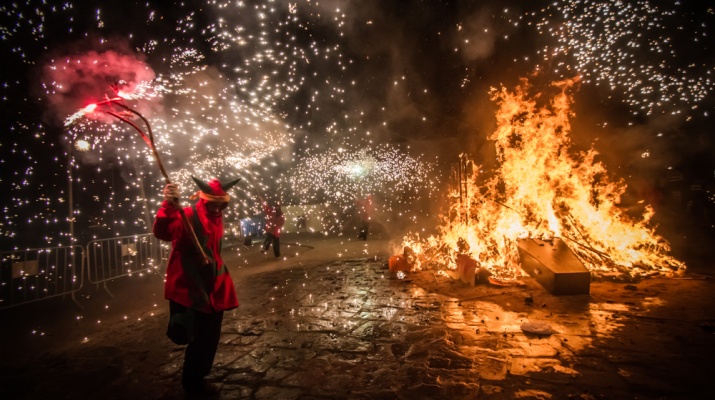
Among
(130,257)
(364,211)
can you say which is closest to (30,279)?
(130,257)

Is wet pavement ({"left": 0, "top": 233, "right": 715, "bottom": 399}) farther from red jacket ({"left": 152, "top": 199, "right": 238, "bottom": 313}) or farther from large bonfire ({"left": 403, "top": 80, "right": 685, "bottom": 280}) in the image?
large bonfire ({"left": 403, "top": 80, "right": 685, "bottom": 280})

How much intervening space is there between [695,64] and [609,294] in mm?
13052

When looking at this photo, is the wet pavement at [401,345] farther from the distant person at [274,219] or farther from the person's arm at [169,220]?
the distant person at [274,219]

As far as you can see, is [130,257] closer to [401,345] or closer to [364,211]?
[401,345]

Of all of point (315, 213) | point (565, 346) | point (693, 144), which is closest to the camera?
point (565, 346)

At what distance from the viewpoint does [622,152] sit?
1382 centimetres

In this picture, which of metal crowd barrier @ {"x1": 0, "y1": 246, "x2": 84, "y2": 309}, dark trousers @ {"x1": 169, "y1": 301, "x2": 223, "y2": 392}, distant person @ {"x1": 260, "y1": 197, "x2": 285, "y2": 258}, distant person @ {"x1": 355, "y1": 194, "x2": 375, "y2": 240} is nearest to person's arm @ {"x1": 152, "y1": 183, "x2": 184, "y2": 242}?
dark trousers @ {"x1": 169, "y1": 301, "x2": 223, "y2": 392}

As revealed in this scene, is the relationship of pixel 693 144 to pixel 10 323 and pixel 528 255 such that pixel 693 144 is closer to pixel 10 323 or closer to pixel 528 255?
pixel 528 255

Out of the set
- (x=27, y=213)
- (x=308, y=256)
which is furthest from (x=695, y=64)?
(x=27, y=213)

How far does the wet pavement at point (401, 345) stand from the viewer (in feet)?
9.92

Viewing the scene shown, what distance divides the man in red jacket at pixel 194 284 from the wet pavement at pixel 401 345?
40cm

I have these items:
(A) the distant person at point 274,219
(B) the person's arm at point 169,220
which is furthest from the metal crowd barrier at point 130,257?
(B) the person's arm at point 169,220

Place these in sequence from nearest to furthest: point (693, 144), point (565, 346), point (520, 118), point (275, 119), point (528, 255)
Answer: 1. point (565, 346)
2. point (528, 255)
3. point (520, 118)
4. point (693, 144)
5. point (275, 119)

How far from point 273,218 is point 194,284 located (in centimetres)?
755
